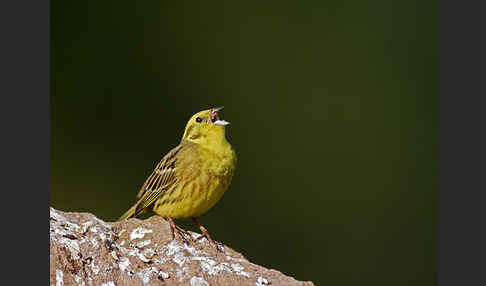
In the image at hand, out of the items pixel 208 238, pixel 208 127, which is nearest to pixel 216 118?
pixel 208 127

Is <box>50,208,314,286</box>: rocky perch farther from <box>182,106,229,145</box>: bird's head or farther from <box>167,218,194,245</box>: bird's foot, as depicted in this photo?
<box>182,106,229,145</box>: bird's head

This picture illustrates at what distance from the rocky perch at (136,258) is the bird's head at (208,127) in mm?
527

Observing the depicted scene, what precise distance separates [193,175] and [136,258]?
2.20 ft

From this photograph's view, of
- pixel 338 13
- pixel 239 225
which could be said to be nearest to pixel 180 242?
pixel 239 225

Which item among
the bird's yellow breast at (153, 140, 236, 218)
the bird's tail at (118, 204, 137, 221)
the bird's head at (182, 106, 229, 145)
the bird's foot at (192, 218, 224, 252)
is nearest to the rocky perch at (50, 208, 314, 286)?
the bird's foot at (192, 218, 224, 252)

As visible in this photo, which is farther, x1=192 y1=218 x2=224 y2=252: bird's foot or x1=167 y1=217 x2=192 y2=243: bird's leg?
x1=192 y1=218 x2=224 y2=252: bird's foot

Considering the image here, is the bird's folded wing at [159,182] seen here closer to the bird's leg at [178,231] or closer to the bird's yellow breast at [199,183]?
the bird's yellow breast at [199,183]

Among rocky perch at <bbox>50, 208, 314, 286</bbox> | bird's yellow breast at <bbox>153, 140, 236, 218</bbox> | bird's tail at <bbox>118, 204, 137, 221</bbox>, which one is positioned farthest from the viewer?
bird's tail at <bbox>118, 204, 137, 221</bbox>

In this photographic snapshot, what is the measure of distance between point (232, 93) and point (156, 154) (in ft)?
2.48

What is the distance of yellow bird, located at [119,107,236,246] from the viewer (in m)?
3.56

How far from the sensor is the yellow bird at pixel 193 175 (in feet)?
11.7

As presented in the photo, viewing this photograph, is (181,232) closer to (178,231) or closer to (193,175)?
(178,231)

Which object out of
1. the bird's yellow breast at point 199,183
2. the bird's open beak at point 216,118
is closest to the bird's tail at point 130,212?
the bird's yellow breast at point 199,183

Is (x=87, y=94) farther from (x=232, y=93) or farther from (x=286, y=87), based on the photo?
(x=286, y=87)
